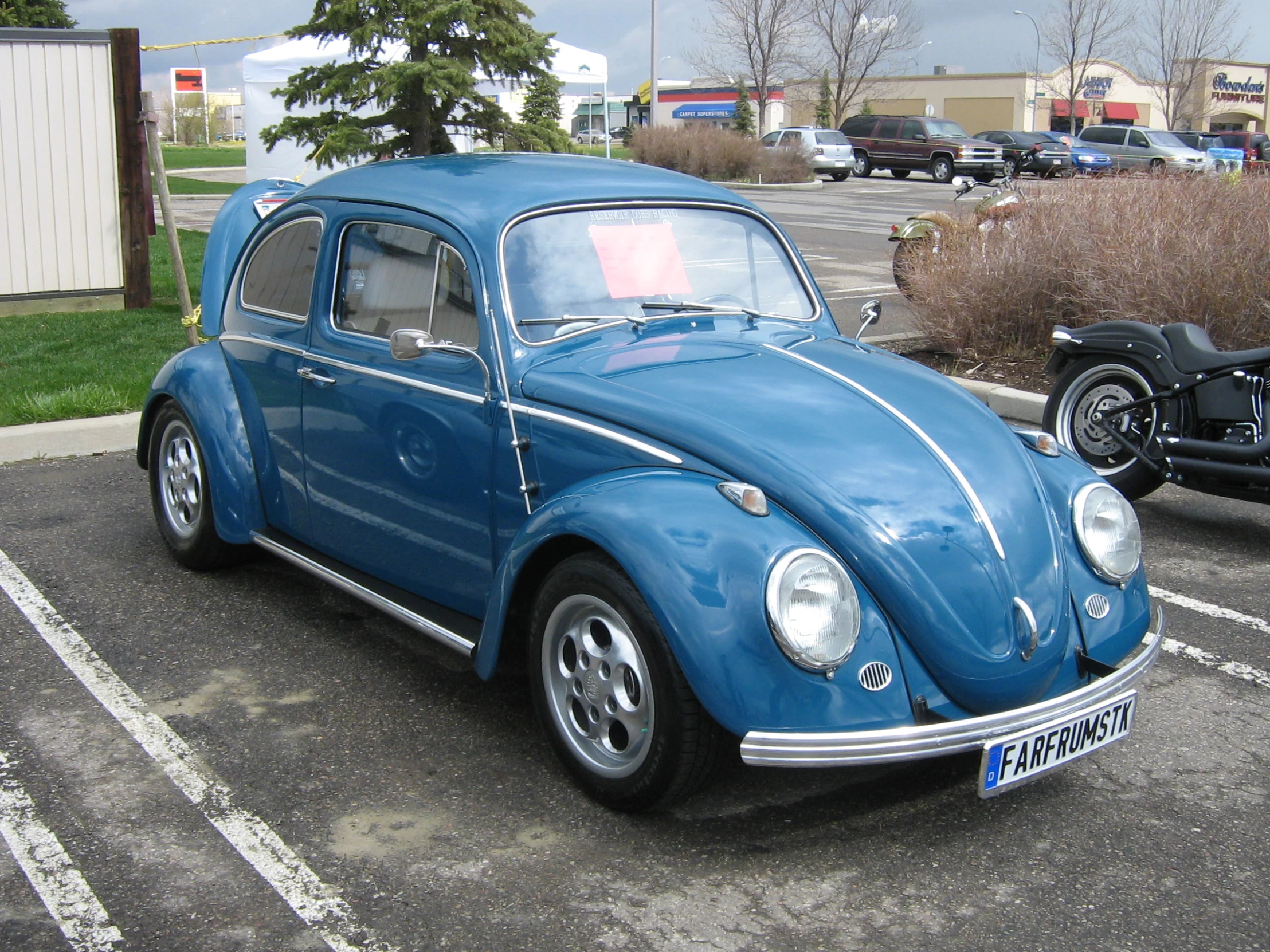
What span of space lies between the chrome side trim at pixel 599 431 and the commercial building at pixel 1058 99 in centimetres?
6457

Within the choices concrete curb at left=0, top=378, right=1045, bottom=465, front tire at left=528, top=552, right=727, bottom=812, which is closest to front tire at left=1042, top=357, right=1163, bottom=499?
concrete curb at left=0, top=378, right=1045, bottom=465

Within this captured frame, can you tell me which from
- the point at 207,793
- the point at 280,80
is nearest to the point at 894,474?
the point at 207,793

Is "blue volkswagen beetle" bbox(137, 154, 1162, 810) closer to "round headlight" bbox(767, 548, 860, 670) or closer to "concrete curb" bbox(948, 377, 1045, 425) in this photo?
"round headlight" bbox(767, 548, 860, 670)

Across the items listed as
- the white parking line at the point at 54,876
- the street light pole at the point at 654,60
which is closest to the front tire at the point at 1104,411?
the white parking line at the point at 54,876

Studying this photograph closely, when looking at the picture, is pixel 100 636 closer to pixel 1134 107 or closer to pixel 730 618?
pixel 730 618

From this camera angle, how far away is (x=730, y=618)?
3.13m

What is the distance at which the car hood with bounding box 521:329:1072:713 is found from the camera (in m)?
3.27

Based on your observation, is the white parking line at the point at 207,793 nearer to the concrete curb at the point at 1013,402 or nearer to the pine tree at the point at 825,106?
the concrete curb at the point at 1013,402

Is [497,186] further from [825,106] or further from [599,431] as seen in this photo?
[825,106]

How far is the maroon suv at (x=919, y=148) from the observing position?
37.5 meters

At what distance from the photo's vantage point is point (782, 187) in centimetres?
3422

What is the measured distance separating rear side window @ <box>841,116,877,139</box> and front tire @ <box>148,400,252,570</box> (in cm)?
3847

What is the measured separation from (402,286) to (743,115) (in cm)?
4649

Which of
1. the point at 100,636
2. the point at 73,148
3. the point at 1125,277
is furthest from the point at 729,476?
the point at 73,148
